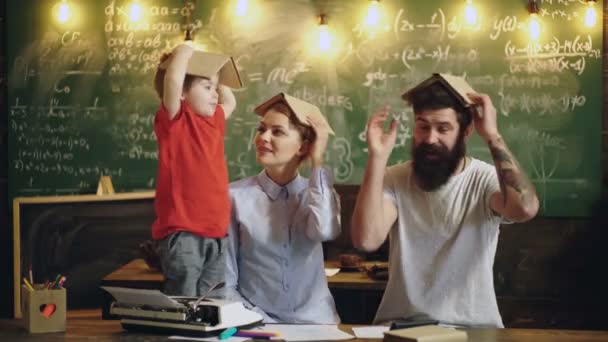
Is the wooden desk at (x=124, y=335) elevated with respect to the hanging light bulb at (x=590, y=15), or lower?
lower

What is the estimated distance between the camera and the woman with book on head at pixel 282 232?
10.9 ft

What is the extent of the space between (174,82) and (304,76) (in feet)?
10.4

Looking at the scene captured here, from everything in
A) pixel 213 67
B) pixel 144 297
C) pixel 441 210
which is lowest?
pixel 144 297

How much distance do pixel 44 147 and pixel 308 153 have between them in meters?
3.46

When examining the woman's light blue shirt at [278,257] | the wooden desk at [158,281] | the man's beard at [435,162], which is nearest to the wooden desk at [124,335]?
the woman's light blue shirt at [278,257]

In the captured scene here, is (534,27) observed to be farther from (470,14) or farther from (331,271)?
(331,271)

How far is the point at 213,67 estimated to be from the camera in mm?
3209

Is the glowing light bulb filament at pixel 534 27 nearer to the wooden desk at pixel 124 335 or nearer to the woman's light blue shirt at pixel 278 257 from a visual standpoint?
the woman's light blue shirt at pixel 278 257

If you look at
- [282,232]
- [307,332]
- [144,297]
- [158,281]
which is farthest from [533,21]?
[144,297]

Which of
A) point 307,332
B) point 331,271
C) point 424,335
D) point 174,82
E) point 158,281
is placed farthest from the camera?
point 331,271

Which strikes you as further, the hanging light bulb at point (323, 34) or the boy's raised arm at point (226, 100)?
the hanging light bulb at point (323, 34)

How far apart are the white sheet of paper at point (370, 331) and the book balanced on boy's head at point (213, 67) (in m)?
1.03

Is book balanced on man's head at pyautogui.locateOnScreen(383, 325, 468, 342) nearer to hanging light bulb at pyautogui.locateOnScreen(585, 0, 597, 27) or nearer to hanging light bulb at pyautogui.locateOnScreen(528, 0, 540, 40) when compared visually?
hanging light bulb at pyautogui.locateOnScreen(528, 0, 540, 40)

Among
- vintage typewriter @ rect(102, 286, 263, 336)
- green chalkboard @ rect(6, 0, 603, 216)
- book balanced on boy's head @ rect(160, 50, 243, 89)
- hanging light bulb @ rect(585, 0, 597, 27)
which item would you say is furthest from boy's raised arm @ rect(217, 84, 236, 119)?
hanging light bulb @ rect(585, 0, 597, 27)
